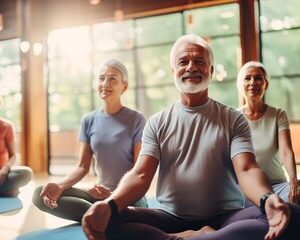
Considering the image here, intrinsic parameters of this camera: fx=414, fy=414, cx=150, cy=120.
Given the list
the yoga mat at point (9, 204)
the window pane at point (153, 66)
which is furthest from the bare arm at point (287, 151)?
the window pane at point (153, 66)

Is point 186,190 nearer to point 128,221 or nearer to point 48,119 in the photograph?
point 128,221

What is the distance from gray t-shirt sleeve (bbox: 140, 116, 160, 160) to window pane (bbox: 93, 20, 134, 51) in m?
3.86

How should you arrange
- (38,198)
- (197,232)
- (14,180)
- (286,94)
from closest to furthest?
1. (197,232)
2. (38,198)
3. (14,180)
4. (286,94)

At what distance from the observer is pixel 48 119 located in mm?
5863

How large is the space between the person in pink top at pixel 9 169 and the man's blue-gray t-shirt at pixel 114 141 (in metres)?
1.68

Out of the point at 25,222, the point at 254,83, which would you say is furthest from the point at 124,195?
the point at 25,222

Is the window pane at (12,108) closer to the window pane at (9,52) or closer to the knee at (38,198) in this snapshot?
the window pane at (9,52)

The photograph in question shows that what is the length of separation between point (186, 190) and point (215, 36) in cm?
363

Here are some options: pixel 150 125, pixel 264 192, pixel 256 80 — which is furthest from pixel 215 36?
pixel 264 192

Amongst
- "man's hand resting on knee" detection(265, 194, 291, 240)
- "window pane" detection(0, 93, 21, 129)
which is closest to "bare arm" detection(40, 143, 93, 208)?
"man's hand resting on knee" detection(265, 194, 291, 240)

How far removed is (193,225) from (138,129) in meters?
0.79

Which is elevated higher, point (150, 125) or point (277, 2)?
point (277, 2)

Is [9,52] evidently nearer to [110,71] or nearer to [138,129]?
[110,71]

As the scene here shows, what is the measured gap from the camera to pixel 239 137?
61.7 inches
